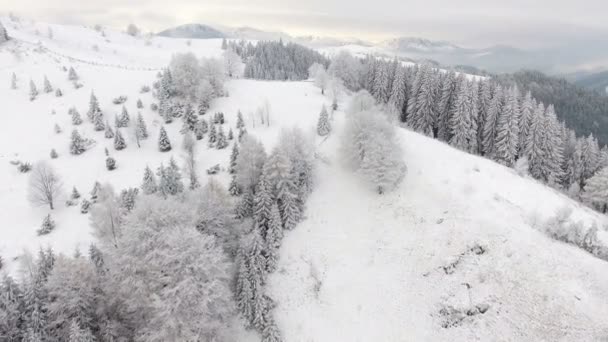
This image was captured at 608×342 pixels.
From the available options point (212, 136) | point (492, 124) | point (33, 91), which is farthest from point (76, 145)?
point (492, 124)

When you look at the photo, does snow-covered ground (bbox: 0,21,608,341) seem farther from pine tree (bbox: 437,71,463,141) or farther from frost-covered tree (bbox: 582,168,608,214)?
pine tree (bbox: 437,71,463,141)

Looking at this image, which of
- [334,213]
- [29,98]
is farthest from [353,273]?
[29,98]

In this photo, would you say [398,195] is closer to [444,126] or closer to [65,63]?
[444,126]

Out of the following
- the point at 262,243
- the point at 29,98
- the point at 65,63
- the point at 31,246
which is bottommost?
the point at 31,246

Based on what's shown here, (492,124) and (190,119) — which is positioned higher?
(492,124)

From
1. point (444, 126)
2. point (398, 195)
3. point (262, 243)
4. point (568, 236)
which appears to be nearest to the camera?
point (568, 236)

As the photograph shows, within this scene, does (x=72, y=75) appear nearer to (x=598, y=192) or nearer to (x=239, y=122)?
(x=239, y=122)

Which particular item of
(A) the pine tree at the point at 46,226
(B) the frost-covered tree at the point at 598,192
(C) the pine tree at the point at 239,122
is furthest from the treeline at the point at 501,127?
(A) the pine tree at the point at 46,226
